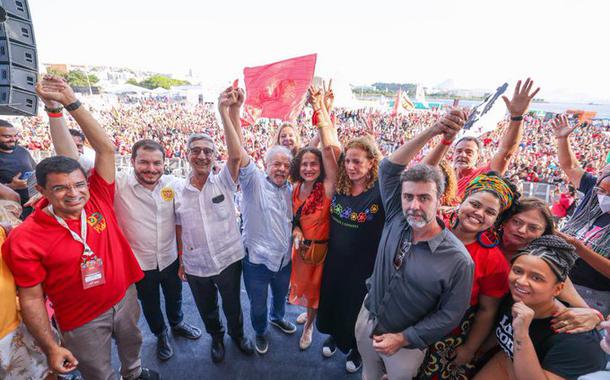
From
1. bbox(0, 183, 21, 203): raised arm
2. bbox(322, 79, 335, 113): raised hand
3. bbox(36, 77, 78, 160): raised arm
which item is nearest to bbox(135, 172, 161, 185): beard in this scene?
bbox(36, 77, 78, 160): raised arm

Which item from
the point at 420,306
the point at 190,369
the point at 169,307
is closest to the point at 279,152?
the point at 420,306

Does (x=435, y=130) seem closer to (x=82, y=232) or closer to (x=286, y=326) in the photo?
(x=82, y=232)

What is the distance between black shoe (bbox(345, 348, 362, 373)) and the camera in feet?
8.75

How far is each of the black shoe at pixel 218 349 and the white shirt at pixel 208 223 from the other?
79 cm

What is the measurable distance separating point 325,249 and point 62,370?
1955 mm

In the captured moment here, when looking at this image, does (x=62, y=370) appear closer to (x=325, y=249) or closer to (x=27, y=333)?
(x=27, y=333)

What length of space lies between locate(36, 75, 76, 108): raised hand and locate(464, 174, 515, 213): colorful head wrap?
2.74 m

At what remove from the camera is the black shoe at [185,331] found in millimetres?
3027

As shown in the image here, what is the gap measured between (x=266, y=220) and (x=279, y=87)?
2637 millimetres

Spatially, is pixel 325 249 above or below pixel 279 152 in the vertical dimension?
below

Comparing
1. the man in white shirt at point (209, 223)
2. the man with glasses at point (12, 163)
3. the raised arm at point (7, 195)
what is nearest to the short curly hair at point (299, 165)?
the man in white shirt at point (209, 223)

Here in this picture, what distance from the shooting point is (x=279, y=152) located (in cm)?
253

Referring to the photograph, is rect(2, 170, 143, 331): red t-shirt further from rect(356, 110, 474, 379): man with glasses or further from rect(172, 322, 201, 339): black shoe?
rect(356, 110, 474, 379): man with glasses

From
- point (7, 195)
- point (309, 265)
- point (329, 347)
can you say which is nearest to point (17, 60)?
point (7, 195)
